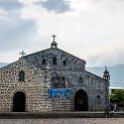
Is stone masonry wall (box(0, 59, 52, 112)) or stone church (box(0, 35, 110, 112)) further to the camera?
stone church (box(0, 35, 110, 112))

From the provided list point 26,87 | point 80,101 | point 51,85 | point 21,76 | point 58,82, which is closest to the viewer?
point 26,87

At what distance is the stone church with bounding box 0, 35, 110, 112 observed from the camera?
48.8 meters

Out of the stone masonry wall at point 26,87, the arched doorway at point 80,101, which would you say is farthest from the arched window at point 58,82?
the arched doorway at point 80,101

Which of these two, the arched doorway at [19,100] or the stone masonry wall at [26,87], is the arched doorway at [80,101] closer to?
the stone masonry wall at [26,87]

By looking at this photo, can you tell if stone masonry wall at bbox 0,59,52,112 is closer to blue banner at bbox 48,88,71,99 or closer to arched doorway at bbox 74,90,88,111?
blue banner at bbox 48,88,71,99

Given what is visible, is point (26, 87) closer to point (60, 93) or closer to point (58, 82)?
point (60, 93)

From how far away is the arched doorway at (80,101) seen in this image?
52.4m

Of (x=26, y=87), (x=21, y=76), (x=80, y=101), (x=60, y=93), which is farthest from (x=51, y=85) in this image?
(x=80, y=101)

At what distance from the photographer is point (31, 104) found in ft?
160

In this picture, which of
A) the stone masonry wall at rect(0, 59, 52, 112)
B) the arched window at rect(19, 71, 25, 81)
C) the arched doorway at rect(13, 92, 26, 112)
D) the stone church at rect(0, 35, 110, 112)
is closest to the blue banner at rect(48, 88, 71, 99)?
the stone church at rect(0, 35, 110, 112)

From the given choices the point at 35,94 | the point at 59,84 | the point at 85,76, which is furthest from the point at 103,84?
the point at 35,94

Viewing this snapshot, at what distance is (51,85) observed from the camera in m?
50.1

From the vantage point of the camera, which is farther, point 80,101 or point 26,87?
point 80,101

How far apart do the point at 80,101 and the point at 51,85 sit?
5.34m
